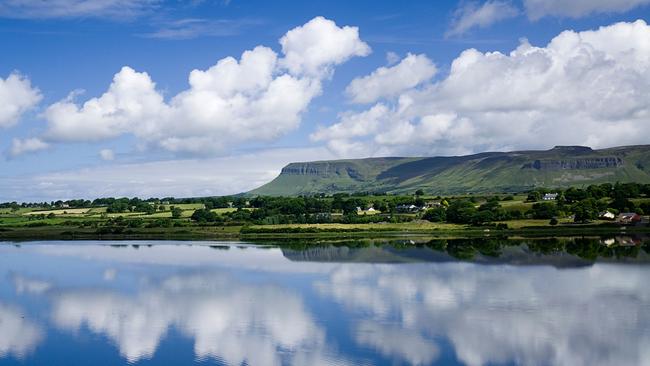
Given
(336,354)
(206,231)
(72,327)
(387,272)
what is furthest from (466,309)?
(206,231)

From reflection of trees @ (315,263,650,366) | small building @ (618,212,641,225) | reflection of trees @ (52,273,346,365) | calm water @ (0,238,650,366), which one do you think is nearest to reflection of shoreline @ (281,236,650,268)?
calm water @ (0,238,650,366)

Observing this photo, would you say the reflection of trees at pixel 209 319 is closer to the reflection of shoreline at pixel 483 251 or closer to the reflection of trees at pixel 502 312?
the reflection of trees at pixel 502 312

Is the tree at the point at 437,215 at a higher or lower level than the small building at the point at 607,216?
higher

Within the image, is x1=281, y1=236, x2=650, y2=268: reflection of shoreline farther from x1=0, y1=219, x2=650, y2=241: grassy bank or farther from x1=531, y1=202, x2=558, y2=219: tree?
x1=531, y1=202, x2=558, y2=219: tree

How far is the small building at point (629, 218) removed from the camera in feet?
246

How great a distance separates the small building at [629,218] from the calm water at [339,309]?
19.9 meters

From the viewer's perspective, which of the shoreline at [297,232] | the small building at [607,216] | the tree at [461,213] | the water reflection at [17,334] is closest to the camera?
the water reflection at [17,334]

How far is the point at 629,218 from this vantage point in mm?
75812

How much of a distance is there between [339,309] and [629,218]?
5569cm

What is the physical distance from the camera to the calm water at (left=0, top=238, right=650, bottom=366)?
24.0 metres

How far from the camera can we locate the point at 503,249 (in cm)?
5750

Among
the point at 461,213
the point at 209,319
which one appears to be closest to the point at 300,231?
the point at 461,213

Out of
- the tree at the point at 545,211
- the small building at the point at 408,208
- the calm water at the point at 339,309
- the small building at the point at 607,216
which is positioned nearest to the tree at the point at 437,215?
the tree at the point at 545,211

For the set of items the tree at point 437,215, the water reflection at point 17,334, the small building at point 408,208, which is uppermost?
the small building at point 408,208
